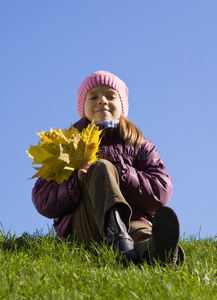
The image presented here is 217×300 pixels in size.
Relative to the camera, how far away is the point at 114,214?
3.80 meters

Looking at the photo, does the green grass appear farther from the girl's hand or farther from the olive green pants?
the girl's hand

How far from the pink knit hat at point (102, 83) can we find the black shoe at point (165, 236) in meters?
2.17

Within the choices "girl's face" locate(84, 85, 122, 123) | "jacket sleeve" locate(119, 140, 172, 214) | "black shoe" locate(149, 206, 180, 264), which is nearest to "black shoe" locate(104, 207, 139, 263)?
"black shoe" locate(149, 206, 180, 264)

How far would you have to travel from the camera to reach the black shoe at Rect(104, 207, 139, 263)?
371 cm

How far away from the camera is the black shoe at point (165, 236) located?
11.2 feet

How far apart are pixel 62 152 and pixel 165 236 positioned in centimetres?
142

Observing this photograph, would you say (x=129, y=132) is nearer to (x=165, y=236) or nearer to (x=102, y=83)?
(x=102, y=83)

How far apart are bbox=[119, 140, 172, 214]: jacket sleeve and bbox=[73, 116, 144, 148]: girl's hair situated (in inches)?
5.1

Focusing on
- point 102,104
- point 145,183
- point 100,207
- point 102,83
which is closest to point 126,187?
point 145,183

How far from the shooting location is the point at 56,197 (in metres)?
4.55

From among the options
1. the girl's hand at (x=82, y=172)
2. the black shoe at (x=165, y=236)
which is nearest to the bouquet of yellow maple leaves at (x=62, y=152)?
the girl's hand at (x=82, y=172)

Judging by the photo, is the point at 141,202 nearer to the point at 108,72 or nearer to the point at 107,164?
the point at 107,164

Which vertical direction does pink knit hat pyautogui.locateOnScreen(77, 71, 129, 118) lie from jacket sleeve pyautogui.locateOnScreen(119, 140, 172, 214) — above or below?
above

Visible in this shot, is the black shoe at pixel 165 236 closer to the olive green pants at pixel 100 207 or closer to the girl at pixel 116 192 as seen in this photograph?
the girl at pixel 116 192
